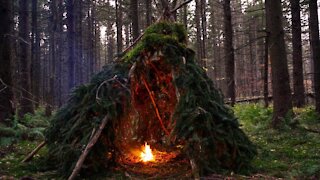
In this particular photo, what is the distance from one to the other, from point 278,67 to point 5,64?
704 centimetres

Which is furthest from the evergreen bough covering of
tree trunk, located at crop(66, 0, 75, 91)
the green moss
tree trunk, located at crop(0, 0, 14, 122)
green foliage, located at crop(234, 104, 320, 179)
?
tree trunk, located at crop(66, 0, 75, 91)

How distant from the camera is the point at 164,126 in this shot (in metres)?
7.70

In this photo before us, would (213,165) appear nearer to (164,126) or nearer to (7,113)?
(164,126)

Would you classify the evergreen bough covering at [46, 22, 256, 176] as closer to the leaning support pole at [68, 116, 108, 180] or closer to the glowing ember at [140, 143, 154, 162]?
the leaning support pole at [68, 116, 108, 180]

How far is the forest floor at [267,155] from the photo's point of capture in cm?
582

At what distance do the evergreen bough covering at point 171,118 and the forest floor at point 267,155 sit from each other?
32 cm

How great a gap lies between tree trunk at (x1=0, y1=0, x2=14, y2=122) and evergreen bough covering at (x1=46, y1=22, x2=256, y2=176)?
2.99 m

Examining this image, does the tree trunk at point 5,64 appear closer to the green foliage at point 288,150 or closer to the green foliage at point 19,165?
the green foliage at point 19,165


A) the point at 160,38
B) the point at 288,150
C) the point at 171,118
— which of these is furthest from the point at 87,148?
the point at 288,150

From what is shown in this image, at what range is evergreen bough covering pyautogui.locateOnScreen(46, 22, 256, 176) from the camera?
5.74 m

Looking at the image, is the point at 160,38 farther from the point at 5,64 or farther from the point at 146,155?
the point at 5,64

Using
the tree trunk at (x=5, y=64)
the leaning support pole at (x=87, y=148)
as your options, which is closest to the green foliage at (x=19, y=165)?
the leaning support pole at (x=87, y=148)

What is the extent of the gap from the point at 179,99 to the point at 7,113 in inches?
197

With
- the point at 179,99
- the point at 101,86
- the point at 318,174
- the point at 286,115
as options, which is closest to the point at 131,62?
the point at 101,86
